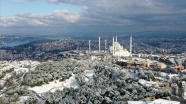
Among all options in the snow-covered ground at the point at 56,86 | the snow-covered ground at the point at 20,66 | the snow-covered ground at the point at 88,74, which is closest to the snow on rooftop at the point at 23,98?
the snow-covered ground at the point at 56,86

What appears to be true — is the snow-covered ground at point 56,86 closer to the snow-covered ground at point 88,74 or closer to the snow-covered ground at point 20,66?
the snow-covered ground at point 88,74

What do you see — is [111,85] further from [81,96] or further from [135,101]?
[135,101]

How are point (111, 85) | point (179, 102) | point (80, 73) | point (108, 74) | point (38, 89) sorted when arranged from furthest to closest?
point (80, 73) → point (108, 74) → point (38, 89) → point (111, 85) → point (179, 102)

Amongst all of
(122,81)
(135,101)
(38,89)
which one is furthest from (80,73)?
(135,101)

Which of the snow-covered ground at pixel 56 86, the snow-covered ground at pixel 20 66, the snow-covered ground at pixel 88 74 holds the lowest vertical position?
the snow-covered ground at pixel 20 66

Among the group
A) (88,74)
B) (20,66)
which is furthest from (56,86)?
(20,66)

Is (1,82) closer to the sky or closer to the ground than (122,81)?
closer to the ground

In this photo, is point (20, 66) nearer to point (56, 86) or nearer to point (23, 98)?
point (56, 86)

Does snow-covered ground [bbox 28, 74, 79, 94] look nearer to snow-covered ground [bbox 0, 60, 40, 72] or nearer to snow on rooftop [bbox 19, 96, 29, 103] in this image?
snow on rooftop [bbox 19, 96, 29, 103]
